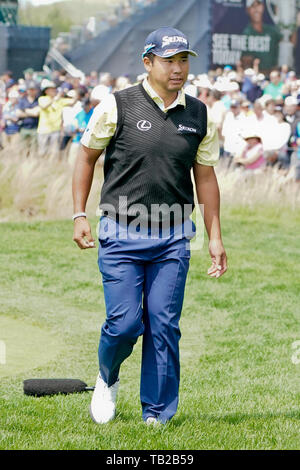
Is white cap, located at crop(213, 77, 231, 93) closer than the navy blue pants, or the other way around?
the navy blue pants

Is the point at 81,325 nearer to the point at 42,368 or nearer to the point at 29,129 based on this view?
the point at 42,368

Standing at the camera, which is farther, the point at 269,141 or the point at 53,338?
the point at 269,141

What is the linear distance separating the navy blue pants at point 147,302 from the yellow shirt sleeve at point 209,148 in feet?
1.43

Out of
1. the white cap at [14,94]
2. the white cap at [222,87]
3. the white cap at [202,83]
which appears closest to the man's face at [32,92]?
the white cap at [14,94]

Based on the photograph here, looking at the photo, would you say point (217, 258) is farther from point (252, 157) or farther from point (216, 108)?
point (216, 108)

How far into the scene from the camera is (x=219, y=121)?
18062 mm

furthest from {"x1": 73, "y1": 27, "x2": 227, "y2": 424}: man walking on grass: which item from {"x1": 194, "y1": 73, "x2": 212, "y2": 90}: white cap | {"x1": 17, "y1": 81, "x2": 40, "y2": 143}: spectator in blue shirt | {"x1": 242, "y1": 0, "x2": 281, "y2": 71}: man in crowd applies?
{"x1": 242, "y1": 0, "x2": 281, "y2": 71}: man in crowd

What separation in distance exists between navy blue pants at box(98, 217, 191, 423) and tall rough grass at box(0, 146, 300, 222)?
8968mm

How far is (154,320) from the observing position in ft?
16.2

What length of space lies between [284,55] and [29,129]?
64.8 ft

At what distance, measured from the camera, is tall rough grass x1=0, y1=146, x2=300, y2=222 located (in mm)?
13891

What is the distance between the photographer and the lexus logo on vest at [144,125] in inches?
189

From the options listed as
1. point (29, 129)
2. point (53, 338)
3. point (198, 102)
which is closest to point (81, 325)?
point (53, 338)

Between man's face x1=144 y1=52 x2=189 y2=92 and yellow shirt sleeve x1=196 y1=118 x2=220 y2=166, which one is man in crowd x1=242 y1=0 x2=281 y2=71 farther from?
man's face x1=144 y1=52 x2=189 y2=92
